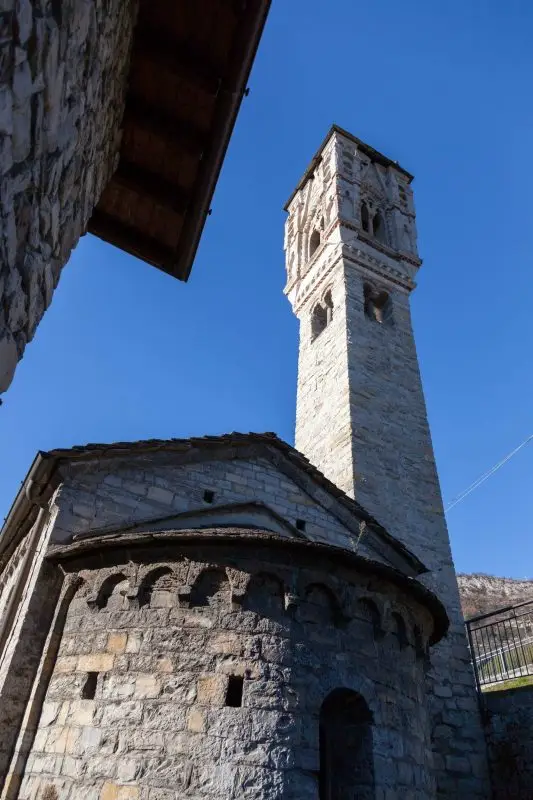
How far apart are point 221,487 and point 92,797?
349 cm

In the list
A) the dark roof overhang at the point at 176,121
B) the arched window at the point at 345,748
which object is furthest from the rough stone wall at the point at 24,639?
the dark roof overhang at the point at 176,121

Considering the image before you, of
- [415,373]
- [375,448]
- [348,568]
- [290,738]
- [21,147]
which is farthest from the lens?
[415,373]

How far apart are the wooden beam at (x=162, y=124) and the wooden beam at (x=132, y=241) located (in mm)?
767

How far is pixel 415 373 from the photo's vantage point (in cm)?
1296

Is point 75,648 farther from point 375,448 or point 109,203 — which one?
point 375,448

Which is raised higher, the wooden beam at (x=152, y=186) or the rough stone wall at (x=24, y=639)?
the wooden beam at (x=152, y=186)

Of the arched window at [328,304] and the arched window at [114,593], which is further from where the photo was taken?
the arched window at [328,304]

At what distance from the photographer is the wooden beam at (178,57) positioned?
342 centimetres

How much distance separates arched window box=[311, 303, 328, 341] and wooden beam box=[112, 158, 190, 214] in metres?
10.1

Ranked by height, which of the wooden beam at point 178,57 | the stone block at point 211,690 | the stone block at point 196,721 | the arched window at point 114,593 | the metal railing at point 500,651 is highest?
the wooden beam at point 178,57

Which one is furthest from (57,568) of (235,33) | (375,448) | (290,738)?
(375,448)

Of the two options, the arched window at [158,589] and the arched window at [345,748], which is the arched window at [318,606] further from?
the arched window at [158,589]

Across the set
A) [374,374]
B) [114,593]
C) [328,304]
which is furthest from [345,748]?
[328,304]

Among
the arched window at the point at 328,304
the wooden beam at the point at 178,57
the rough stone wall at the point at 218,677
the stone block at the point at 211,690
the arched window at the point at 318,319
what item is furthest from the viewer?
the arched window at the point at 318,319
